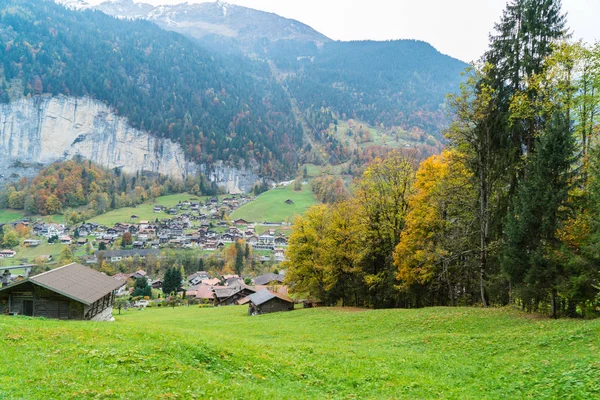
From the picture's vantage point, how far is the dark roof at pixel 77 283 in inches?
1186

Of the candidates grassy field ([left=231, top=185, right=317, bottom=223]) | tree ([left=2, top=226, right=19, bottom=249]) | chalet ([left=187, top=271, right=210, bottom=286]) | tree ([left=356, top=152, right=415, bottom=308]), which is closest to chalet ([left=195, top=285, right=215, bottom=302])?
chalet ([left=187, top=271, right=210, bottom=286])

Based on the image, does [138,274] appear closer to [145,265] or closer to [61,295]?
[145,265]

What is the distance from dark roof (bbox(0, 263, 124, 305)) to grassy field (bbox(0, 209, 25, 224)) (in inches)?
6150

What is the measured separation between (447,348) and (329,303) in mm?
26613

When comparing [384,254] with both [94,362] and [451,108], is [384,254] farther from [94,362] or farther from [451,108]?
[94,362]

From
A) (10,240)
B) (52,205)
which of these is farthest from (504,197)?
(52,205)

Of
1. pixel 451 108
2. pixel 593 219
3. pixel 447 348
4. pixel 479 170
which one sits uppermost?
pixel 451 108

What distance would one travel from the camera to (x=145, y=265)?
117 m

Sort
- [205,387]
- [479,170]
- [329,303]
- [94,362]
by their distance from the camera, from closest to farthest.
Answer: [205,387], [94,362], [479,170], [329,303]

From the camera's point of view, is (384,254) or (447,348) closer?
(447,348)

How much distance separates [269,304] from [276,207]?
5146 inches

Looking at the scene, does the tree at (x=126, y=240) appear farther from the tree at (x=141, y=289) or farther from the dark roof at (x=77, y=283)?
the dark roof at (x=77, y=283)

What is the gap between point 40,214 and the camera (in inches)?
6560

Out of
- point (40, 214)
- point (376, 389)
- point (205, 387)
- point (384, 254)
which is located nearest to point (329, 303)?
point (384, 254)
